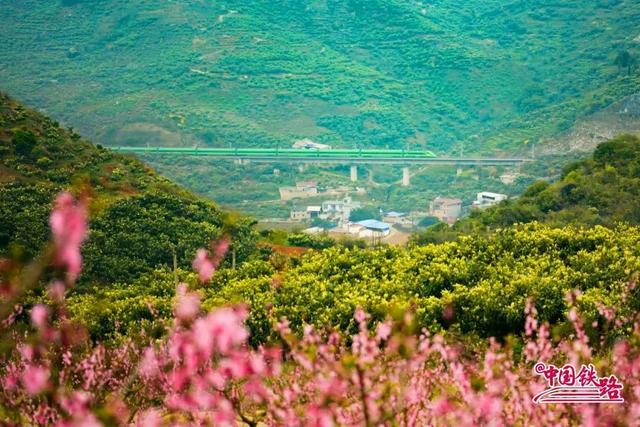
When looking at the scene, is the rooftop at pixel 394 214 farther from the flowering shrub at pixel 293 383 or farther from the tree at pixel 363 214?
the flowering shrub at pixel 293 383

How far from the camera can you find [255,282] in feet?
62.0

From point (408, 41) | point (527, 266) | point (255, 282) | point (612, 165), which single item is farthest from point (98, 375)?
point (408, 41)

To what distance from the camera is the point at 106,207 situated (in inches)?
963

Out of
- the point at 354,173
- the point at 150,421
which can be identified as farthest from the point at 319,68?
the point at 150,421

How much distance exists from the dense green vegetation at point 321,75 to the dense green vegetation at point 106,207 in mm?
35882

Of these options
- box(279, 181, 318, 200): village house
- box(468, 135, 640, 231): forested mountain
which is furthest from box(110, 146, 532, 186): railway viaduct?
box(468, 135, 640, 231): forested mountain

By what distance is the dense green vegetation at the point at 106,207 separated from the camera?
84.0 feet

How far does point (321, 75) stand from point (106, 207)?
9137cm

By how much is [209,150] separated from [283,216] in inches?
724

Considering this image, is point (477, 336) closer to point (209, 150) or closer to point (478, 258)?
point (478, 258)

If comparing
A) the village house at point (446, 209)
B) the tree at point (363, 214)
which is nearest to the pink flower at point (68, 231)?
the village house at point (446, 209)

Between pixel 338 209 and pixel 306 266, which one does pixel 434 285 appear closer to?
pixel 306 266

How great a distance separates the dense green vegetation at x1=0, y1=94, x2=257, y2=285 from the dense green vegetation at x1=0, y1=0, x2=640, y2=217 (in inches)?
1413

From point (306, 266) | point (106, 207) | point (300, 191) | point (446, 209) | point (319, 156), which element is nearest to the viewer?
Answer: point (306, 266)
